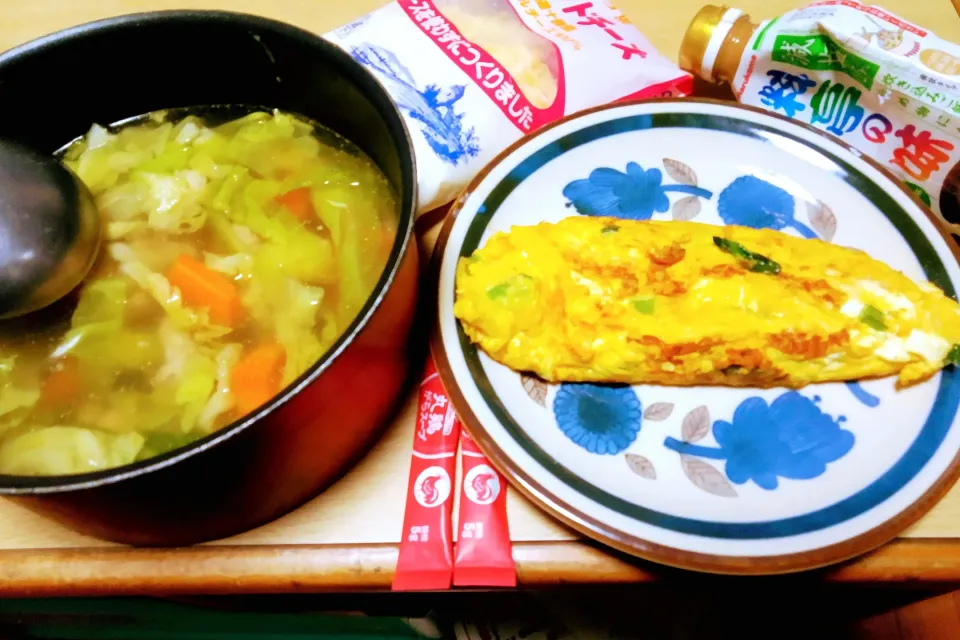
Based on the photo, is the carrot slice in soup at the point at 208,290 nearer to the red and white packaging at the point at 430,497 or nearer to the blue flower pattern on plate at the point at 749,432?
the red and white packaging at the point at 430,497

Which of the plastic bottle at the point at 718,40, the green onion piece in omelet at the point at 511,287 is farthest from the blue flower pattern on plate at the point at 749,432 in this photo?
the plastic bottle at the point at 718,40

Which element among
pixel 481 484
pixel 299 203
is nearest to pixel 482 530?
pixel 481 484

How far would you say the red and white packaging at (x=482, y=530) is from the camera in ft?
2.10

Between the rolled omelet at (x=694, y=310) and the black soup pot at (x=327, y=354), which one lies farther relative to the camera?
the rolled omelet at (x=694, y=310)

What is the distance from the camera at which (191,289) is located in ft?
2.35

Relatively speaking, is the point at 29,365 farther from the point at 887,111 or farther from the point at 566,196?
the point at 887,111

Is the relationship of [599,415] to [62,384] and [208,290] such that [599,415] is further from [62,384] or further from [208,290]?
[62,384]

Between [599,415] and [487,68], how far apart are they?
0.44 metres

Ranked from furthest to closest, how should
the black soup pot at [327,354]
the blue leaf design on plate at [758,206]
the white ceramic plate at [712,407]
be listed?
the blue leaf design on plate at [758,206], the white ceramic plate at [712,407], the black soup pot at [327,354]

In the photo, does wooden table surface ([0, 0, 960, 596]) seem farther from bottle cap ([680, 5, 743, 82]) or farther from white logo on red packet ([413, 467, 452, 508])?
bottle cap ([680, 5, 743, 82])

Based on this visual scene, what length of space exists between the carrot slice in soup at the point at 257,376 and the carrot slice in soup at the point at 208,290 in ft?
0.16

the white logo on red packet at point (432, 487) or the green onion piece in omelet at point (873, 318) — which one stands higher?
the green onion piece in omelet at point (873, 318)

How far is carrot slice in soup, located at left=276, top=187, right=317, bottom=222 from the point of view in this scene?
30.1 inches

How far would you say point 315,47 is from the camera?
0.65 m
